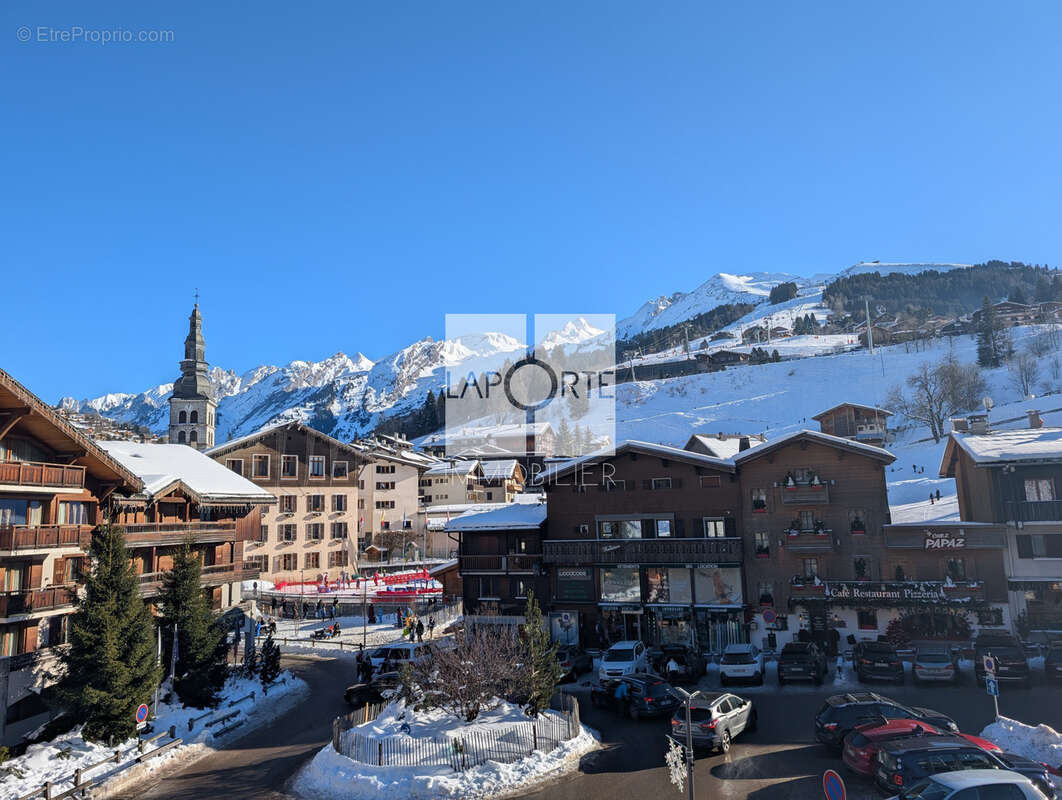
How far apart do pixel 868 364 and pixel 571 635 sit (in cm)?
11866

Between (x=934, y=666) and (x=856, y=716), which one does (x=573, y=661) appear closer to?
(x=934, y=666)

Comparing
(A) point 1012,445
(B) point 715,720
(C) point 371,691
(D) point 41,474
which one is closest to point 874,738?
(B) point 715,720

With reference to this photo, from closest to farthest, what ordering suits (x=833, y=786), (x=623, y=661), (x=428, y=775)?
(x=833, y=786) < (x=428, y=775) < (x=623, y=661)

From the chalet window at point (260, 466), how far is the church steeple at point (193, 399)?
3694cm

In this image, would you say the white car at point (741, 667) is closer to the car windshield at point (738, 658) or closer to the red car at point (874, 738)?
the car windshield at point (738, 658)

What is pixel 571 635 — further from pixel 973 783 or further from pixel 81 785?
pixel 973 783

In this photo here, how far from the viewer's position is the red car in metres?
17.7

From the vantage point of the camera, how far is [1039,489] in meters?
35.0

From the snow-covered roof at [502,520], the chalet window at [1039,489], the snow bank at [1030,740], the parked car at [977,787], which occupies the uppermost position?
the chalet window at [1039,489]

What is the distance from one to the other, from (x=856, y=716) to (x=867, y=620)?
17.4 m

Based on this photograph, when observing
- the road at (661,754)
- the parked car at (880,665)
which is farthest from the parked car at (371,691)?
the parked car at (880,665)

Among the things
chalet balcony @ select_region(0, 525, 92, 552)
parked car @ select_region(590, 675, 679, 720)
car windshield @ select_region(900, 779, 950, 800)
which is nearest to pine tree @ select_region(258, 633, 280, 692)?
chalet balcony @ select_region(0, 525, 92, 552)

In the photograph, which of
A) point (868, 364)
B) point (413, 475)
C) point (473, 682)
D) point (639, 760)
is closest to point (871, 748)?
point (639, 760)

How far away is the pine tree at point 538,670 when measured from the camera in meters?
23.0
